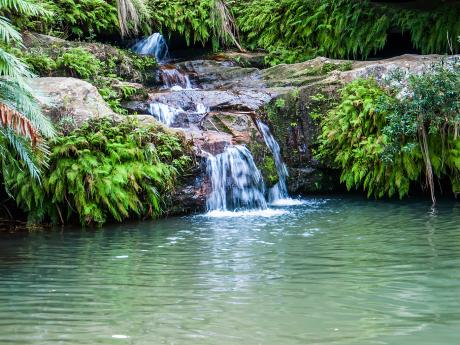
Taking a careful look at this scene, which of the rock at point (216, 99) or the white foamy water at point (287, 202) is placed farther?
the rock at point (216, 99)

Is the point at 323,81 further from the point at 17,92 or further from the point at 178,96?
the point at 17,92

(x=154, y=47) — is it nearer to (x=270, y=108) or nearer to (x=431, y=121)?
(x=270, y=108)

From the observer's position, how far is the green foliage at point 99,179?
36.2ft

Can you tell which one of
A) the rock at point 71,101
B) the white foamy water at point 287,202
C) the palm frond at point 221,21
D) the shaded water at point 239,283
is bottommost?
the shaded water at point 239,283

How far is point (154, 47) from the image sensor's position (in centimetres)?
2025

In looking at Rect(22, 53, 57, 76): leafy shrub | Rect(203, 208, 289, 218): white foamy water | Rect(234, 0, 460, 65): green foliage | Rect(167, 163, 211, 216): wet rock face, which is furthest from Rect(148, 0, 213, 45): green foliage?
Rect(203, 208, 289, 218): white foamy water

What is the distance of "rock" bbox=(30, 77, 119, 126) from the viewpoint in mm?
12023

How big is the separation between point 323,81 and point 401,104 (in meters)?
2.95

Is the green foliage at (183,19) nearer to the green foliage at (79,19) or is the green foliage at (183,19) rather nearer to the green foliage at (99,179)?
the green foliage at (79,19)

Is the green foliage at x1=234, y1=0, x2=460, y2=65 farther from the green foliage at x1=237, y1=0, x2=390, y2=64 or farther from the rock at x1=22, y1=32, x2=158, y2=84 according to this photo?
the rock at x1=22, y1=32, x2=158, y2=84

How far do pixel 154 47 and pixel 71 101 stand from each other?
828 cm

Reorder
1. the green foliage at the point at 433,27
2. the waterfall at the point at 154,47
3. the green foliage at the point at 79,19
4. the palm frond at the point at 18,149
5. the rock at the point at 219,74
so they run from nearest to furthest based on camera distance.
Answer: the palm frond at the point at 18,149 → the rock at the point at 219,74 → the green foliage at the point at 79,19 → the green foliage at the point at 433,27 → the waterfall at the point at 154,47

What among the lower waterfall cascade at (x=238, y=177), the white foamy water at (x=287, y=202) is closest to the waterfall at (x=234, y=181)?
the lower waterfall cascade at (x=238, y=177)

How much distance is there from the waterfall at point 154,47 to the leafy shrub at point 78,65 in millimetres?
4513
